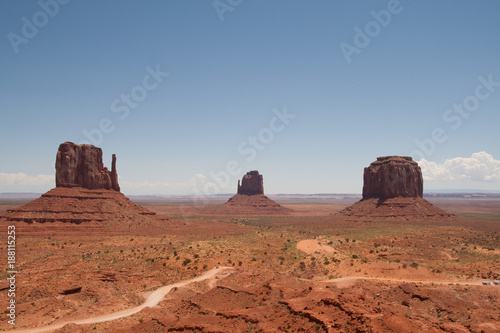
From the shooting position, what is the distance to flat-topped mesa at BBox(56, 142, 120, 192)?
71.9 m

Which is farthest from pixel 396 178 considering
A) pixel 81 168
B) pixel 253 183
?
pixel 81 168

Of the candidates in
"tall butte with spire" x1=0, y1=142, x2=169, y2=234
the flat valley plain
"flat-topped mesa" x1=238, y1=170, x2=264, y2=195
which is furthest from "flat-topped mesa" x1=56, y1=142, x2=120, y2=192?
"flat-topped mesa" x1=238, y1=170, x2=264, y2=195

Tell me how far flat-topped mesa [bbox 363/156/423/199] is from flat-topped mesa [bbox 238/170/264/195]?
71.9 meters

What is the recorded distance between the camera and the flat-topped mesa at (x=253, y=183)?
172125 mm

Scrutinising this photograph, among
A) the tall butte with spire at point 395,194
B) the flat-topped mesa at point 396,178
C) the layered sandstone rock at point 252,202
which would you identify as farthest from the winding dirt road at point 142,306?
the layered sandstone rock at point 252,202

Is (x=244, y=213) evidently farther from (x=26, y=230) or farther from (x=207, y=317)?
(x=207, y=317)

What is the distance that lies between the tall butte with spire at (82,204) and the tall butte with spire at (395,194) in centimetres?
6518

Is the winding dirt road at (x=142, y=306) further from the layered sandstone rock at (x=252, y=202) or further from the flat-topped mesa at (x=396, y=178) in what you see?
the layered sandstone rock at (x=252, y=202)

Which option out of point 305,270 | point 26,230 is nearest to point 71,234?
point 26,230

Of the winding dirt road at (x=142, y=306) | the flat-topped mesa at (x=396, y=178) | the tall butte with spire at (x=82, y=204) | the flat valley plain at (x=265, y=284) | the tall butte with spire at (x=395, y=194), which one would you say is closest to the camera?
the flat valley plain at (x=265, y=284)

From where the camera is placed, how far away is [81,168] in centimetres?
7456

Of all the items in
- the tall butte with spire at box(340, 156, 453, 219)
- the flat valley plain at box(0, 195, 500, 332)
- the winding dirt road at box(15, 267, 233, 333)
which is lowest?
the winding dirt road at box(15, 267, 233, 333)

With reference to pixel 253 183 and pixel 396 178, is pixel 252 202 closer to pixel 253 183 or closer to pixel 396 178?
pixel 253 183

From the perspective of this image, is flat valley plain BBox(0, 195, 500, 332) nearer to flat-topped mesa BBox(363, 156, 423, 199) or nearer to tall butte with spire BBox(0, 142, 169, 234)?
tall butte with spire BBox(0, 142, 169, 234)
